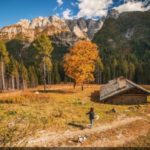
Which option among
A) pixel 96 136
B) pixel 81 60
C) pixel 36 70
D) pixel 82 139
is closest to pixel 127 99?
pixel 81 60

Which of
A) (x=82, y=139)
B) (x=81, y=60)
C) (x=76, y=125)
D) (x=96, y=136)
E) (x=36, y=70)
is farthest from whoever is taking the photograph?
(x=36, y=70)

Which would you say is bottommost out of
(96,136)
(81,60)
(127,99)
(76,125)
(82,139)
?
(96,136)

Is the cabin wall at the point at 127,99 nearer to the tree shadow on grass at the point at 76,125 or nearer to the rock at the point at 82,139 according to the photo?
the tree shadow on grass at the point at 76,125

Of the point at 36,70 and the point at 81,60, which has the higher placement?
the point at 81,60

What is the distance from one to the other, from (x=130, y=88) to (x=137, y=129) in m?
18.0

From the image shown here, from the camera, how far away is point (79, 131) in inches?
962

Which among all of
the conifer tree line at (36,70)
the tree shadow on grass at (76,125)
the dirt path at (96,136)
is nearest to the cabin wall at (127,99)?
the conifer tree line at (36,70)

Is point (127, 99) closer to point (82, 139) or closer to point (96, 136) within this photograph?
point (96, 136)

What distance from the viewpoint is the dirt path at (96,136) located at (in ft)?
70.5

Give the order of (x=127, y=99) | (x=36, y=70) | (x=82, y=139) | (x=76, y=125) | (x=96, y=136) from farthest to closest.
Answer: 1. (x=36, y=70)
2. (x=127, y=99)
3. (x=76, y=125)
4. (x=96, y=136)
5. (x=82, y=139)

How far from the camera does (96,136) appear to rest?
76.3 ft

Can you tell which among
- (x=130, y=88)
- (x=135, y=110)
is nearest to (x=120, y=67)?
(x=130, y=88)

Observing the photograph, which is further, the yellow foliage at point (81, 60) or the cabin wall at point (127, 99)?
the yellow foliage at point (81, 60)

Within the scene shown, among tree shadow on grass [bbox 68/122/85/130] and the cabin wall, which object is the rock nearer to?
tree shadow on grass [bbox 68/122/85/130]
